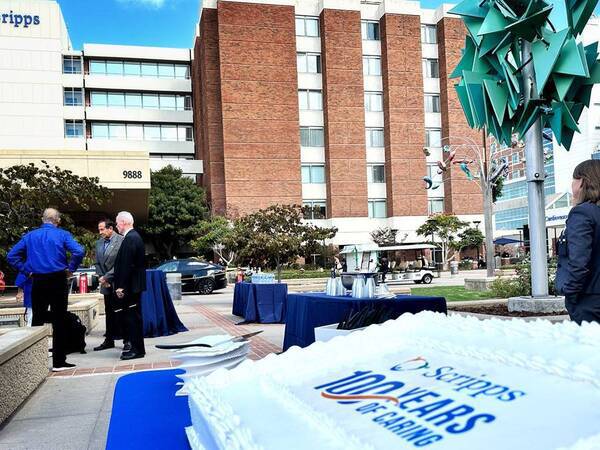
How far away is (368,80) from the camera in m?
48.5

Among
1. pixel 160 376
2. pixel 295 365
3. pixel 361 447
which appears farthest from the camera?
pixel 160 376

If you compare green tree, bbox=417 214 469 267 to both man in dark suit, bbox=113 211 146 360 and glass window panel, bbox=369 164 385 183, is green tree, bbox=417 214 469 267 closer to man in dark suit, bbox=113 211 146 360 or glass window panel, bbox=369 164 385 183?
glass window panel, bbox=369 164 385 183

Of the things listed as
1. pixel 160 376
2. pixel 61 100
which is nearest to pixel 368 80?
pixel 61 100

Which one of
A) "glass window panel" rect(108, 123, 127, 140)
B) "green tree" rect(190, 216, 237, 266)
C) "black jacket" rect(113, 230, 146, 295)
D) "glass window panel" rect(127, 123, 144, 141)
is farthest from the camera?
"glass window panel" rect(127, 123, 144, 141)

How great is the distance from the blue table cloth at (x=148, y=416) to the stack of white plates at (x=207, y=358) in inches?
4.0

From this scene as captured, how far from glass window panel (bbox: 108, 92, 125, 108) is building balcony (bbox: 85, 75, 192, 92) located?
673 mm

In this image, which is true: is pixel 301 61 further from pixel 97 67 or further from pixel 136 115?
pixel 97 67

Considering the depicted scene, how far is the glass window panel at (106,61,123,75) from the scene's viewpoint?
5319cm

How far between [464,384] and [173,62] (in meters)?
58.8

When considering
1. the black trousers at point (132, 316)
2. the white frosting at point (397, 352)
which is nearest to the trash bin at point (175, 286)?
the black trousers at point (132, 316)

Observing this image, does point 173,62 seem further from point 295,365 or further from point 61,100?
point 295,365

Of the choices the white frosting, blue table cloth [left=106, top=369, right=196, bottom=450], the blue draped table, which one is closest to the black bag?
the blue draped table

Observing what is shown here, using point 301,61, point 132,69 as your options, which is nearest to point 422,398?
point 301,61

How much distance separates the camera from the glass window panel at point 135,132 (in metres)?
53.0
